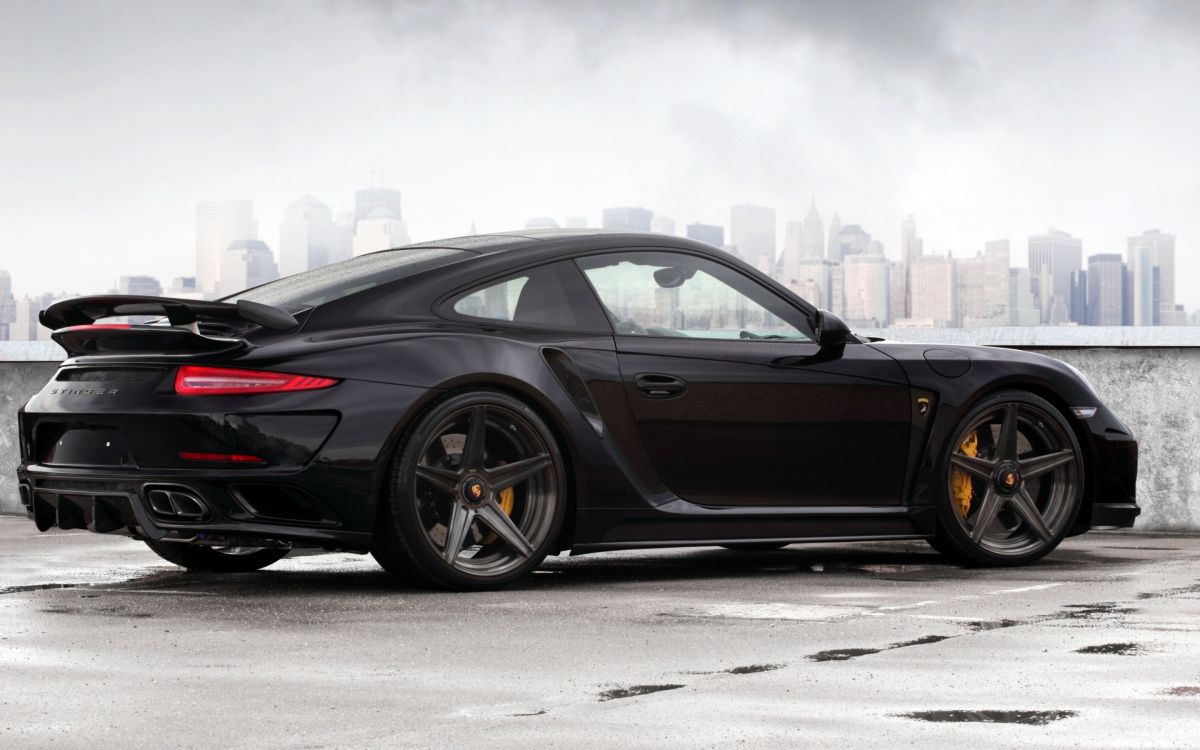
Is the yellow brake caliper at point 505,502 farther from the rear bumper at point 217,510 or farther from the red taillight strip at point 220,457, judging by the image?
the red taillight strip at point 220,457

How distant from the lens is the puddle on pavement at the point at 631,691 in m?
4.20

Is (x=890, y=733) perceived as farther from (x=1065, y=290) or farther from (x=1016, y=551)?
(x=1065, y=290)

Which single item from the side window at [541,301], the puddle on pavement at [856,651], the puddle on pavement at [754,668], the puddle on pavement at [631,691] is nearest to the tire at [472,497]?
the side window at [541,301]

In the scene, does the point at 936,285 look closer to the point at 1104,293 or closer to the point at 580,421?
the point at 1104,293

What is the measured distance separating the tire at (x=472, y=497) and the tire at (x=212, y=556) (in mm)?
1197

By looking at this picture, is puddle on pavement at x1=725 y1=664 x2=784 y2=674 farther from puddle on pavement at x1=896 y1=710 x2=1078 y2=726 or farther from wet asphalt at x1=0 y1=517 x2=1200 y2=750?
puddle on pavement at x1=896 y1=710 x2=1078 y2=726

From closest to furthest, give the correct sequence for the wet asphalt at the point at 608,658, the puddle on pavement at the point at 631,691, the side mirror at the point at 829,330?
1. the wet asphalt at the point at 608,658
2. the puddle on pavement at the point at 631,691
3. the side mirror at the point at 829,330

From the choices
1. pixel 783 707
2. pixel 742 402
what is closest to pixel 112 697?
pixel 783 707

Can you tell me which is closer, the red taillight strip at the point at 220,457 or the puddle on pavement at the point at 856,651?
the puddle on pavement at the point at 856,651

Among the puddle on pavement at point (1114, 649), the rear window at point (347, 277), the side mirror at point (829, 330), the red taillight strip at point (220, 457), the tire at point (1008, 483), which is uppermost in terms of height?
the rear window at point (347, 277)

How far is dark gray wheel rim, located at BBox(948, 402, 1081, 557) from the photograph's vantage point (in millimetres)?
7445

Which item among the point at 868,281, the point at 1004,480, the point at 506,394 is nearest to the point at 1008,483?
the point at 1004,480

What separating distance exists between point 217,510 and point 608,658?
1731mm

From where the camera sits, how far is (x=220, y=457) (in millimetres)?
5898
